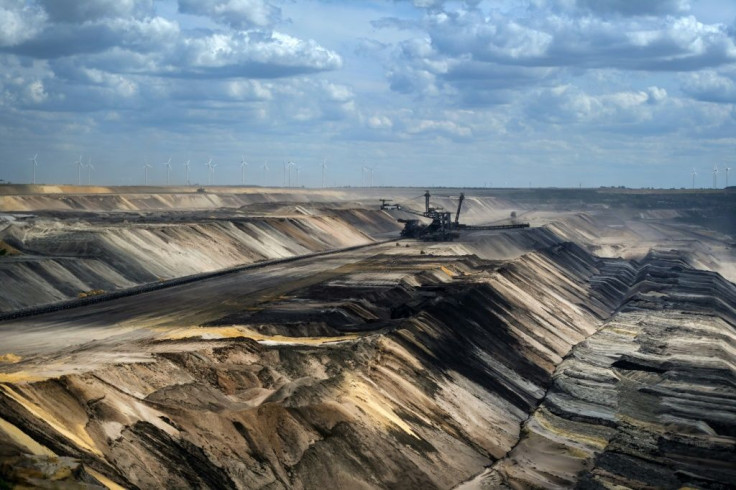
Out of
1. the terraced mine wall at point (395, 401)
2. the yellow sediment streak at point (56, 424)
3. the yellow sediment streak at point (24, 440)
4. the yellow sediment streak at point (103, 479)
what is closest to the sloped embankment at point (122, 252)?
the terraced mine wall at point (395, 401)

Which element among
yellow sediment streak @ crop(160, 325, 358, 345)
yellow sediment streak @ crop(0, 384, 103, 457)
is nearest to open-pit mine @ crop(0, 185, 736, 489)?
yellow sediment streak @ crop(0, 384, 103, 457)

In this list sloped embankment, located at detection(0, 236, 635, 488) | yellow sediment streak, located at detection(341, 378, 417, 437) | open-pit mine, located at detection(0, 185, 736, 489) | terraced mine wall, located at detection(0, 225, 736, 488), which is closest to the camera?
sloped embankment, located at detection(0, 236, 635, 488)

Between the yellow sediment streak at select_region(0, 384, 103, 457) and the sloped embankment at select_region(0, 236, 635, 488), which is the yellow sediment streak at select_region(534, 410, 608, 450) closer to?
the sloped embankment at select_region(0, 236, 635, 488)

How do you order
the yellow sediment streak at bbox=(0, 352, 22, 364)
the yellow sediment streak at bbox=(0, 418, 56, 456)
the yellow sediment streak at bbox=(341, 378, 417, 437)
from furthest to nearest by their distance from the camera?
1. the yellow sediment streak at bbox=(0, 352, 22, 364)
2. the yellow sediment streak at bbox=(341, 378, 417, 437)
3. the yellow sediment streak at bbox=(0, 418, 56, 456)

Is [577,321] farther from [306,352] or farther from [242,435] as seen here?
[242,435]

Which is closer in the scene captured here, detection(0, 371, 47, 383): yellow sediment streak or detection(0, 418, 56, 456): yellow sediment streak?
detection(0, 418, 56, 456): yellow sediment streak

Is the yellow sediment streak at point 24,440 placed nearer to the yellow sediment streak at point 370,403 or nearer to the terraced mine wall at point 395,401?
the terraced mine wall at point 395,401

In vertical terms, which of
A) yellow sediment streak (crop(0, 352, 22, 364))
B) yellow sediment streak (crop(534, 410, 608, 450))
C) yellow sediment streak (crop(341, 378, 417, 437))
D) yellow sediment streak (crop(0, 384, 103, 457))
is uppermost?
yellow sediment streak (crop(0, 384, 103, 457))
